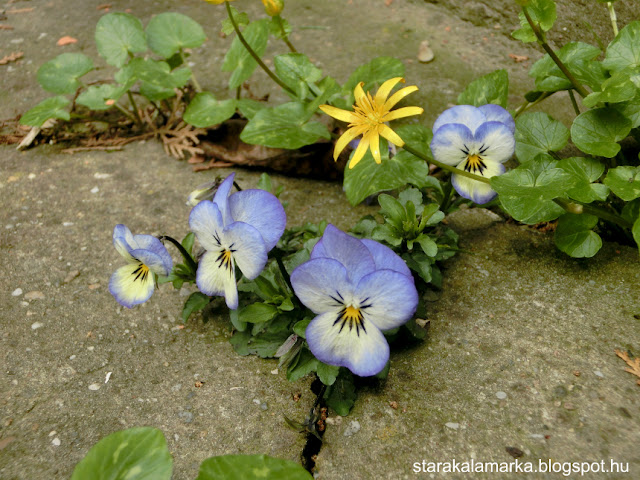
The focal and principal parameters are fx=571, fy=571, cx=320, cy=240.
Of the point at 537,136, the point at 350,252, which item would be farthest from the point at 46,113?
the point at 537,136

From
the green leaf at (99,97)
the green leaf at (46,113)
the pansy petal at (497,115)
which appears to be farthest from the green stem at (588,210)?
the green leaf at (46,113)

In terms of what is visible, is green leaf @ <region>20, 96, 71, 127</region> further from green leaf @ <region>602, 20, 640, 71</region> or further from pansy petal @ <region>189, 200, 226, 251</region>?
green leaf @ <region>602, 20, 640, 71</region>

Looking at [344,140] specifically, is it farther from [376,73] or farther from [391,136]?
[376,73]

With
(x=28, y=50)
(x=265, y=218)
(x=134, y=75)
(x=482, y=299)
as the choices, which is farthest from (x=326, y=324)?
(x=28, y=50)

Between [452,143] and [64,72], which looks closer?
[452,143]

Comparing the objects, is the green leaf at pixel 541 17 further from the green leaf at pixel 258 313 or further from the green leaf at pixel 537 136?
the green leaf at pixel 258 313

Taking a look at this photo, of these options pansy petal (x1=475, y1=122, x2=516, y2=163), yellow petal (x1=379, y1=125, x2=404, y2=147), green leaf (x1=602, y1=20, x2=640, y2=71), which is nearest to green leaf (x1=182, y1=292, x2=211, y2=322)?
yellow petal (x1=379, y1=125, x2=404, y2=147)

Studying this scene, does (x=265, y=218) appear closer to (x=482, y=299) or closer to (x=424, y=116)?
(x=482, y=299)
